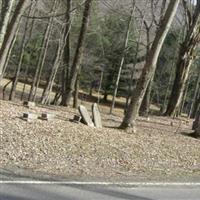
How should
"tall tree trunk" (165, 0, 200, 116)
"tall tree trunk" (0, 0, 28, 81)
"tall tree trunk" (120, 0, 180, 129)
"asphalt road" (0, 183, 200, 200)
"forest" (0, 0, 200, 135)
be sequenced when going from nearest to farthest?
"asphalt road" (0, 183, 200, 200), "tall tree trunk" (120, 0, 180, 129), "tall tree trunk" (0, 0, 28, 81), "forest" (0, 0, 200, 135), "tall tree trunk" (165, 0, 200, 116)

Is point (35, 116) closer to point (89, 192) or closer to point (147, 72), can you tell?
point (147, 72)

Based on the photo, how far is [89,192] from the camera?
30.2 ft

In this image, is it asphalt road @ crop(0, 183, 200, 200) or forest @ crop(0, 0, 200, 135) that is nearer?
asphalt road @ crop(0, 183, 200, 200)

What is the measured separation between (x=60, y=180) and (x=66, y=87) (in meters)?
17.8

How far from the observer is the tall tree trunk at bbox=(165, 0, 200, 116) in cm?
3058

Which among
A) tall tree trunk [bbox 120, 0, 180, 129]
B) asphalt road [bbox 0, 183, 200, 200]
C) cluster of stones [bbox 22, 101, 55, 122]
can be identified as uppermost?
tall tree trunk [bbox 120, 0, 180, 129]

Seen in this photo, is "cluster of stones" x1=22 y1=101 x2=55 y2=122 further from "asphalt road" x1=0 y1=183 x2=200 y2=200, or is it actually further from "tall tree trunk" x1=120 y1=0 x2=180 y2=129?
"asphalt road" x1=0 y1=183 x2=200 y2=200

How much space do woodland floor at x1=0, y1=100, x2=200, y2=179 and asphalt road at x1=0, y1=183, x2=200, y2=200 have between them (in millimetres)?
1057

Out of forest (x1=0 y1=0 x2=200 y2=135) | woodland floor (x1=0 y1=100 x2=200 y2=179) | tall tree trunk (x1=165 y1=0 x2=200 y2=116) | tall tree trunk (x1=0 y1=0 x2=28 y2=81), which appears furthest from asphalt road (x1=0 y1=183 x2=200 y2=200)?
tall tree trunk (x1=165 y1=0 x2=200 y2=116)

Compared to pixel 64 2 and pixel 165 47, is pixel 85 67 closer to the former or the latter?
pixel 165 47

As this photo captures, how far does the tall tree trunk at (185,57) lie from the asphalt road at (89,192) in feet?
68.5

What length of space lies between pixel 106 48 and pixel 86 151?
162 feet

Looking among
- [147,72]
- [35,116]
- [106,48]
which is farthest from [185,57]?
[106,48]

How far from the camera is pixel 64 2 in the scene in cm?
3447
